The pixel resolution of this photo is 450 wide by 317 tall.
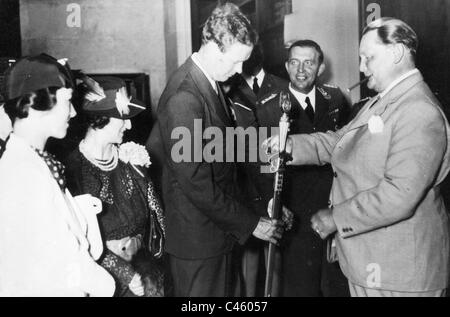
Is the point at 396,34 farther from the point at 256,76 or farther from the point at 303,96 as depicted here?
the point at 256,76

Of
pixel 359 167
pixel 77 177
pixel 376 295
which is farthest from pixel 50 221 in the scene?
pixel 376 295

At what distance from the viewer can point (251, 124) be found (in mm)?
3139

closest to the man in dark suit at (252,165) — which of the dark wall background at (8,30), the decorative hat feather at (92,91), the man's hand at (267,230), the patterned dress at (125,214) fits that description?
the man's hand at (267,230)

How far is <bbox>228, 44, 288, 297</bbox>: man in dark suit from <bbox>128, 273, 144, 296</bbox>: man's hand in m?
0.72

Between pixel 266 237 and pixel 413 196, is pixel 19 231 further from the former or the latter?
pixel 413 196

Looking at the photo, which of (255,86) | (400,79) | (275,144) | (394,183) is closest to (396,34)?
(400,79)

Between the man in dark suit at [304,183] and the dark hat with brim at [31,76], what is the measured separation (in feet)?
6.13

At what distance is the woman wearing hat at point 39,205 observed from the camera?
1.60m

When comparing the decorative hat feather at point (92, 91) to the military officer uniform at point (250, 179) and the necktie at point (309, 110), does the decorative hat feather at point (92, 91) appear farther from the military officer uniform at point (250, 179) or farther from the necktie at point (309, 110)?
the necktie at point (309, 110)

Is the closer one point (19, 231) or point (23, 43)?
point (19, 231)

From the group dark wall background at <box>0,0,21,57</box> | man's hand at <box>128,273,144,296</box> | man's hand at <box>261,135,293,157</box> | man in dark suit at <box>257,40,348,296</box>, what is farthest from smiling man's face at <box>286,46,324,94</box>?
dark wall background at <box>0,0,21,57</box>

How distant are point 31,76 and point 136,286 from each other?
1.10 meters

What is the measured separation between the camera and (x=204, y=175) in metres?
2.16

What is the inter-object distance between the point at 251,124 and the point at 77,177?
132 centimetres
